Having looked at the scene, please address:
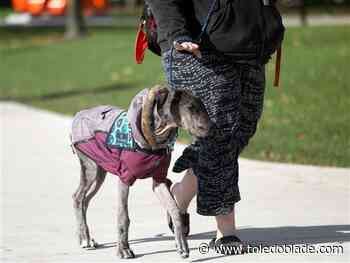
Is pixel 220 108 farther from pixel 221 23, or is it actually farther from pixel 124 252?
pixel 124 252

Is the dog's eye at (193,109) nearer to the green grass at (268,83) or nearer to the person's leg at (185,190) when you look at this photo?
the person's leg at (185,190)

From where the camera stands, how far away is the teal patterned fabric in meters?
5.96

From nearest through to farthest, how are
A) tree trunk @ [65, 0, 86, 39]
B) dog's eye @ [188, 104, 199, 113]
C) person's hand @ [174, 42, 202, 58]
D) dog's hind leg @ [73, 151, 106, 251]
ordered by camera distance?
1. dog's eye @ [188, 104, 199, 113]
2. person's hand @ [174, 42, 202, 58]
3. dog's hind leg @ [73, 151, 106, 251]
4. tree trunk @ [65, 0, 86, 39]

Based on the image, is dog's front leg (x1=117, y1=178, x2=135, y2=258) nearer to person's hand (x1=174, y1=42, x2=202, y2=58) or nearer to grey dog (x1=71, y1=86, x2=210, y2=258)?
grey dog (x1=71, y1=86, x2=210, y2=258)

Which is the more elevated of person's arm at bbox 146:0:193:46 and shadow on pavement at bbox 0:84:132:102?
person's arm at bbox 146:0:193:46

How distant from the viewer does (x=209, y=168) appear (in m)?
6.11

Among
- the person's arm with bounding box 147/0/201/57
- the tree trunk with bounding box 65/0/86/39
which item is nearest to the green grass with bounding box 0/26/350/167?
the tree trunk with bounding box 65/0/86/39

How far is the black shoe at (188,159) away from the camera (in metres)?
6.36

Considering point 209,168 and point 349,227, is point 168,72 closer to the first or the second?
point 209,168

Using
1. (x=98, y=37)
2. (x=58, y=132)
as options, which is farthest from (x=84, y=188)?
(x=98, y=37)

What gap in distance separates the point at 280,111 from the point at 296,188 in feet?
15.9

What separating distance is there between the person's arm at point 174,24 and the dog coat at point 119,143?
0.34m

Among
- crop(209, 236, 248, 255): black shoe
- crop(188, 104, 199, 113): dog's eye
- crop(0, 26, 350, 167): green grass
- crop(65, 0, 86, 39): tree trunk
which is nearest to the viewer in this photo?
crop(188, 104, 199, 113): dog's eye

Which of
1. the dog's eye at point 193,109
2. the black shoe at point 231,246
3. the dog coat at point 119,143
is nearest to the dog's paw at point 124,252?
the dog coat at point 119,143
